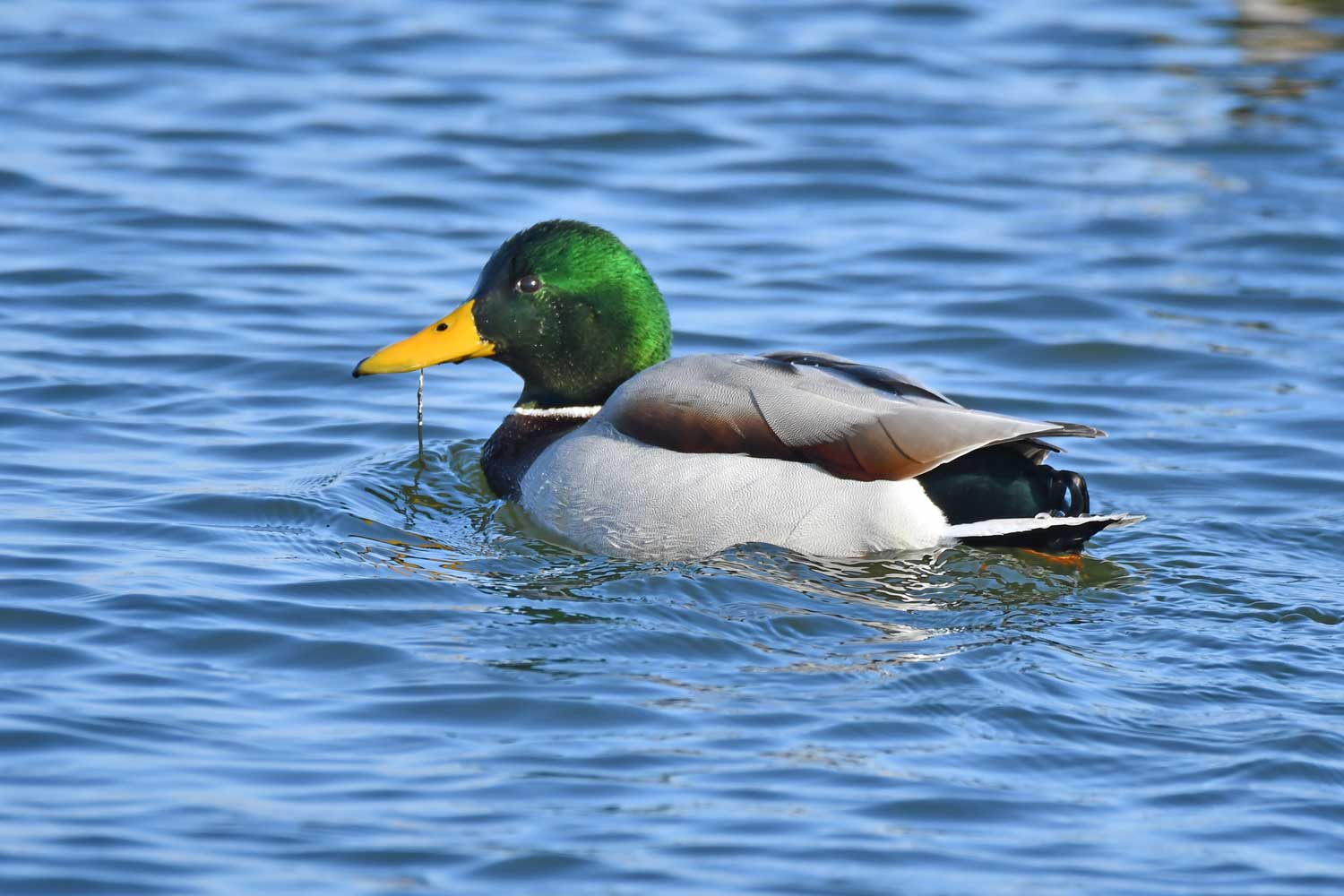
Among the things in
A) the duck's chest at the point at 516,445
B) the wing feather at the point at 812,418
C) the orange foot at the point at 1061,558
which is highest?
the wing feather at the point at 812,418

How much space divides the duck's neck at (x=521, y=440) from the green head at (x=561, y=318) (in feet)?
0.27

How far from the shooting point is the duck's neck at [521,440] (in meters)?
7.50

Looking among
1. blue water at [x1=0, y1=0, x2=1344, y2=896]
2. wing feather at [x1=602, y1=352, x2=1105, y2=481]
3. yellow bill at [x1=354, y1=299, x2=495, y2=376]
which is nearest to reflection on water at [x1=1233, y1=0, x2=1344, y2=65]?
blue water at [x1=0, y1=0, x2=1344, y2=896]

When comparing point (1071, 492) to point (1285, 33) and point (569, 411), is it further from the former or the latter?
point (1285, 33)

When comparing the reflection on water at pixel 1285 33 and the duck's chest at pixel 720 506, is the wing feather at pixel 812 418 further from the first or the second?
the reflection on water at pixel 1285 33

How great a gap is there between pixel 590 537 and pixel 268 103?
7811mm

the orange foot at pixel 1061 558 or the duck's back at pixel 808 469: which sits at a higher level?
the duck's back at pixel 808 469

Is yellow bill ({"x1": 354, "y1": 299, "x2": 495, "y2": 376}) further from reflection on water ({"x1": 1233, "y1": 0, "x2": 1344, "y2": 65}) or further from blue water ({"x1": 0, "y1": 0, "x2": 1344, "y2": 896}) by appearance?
reflection on water ({"x1": 1233, "y1": 0, "x2": 1344, "y2": 65})

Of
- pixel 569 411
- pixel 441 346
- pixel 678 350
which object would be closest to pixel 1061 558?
pixel 569 411

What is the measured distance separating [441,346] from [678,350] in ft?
7.20

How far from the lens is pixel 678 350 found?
9.64 meters

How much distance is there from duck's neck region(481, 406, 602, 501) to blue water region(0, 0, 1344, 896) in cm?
21

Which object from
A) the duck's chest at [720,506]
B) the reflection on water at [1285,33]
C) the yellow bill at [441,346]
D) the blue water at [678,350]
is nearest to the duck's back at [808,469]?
the duck's chest at [720,506]

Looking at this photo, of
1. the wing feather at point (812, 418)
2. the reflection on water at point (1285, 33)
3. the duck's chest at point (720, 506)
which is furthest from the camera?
the reflection on water at point (1285, 33)
